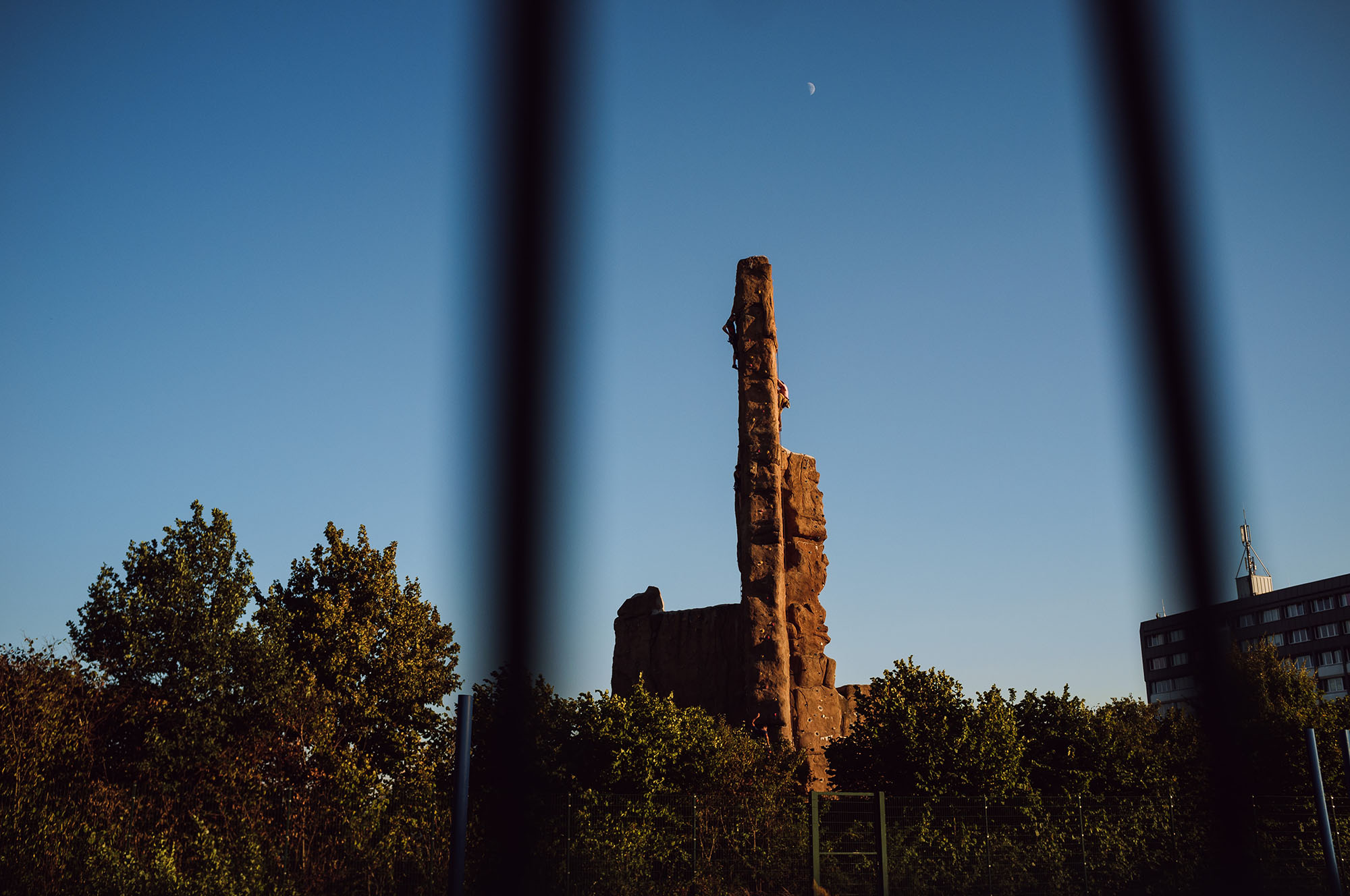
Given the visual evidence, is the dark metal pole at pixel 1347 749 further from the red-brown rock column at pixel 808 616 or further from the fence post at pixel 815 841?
the red-brown rock column at pixel 808 616

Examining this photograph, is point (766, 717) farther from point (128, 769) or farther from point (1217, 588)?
point (1217, 588)

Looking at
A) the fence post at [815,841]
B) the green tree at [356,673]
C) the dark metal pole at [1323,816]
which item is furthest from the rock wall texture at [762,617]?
the dark metal pole at [1323,816]

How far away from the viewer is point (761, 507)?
2331 cm

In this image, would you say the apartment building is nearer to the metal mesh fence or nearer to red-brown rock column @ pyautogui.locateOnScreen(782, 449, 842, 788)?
red-brown rock column @ pyautogui.locateOnScreen(782, 449, 842, 788)

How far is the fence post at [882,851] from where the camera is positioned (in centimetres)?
1357

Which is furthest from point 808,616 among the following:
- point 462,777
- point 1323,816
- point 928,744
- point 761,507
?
point 462,777

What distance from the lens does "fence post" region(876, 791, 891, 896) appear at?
44.5 ft

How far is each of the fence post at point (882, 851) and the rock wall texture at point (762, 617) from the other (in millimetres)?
7395

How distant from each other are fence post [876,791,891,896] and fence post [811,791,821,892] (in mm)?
814

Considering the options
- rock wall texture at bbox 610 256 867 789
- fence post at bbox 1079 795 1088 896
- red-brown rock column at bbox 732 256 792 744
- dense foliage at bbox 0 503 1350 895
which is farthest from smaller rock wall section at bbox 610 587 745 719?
fence post at bbox 1079 795 1088 896

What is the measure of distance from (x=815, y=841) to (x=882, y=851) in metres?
1.04

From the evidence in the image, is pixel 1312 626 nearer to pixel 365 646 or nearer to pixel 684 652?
pixel 684 652

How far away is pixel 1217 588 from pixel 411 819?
449 inches

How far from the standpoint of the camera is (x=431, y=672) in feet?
72.3
